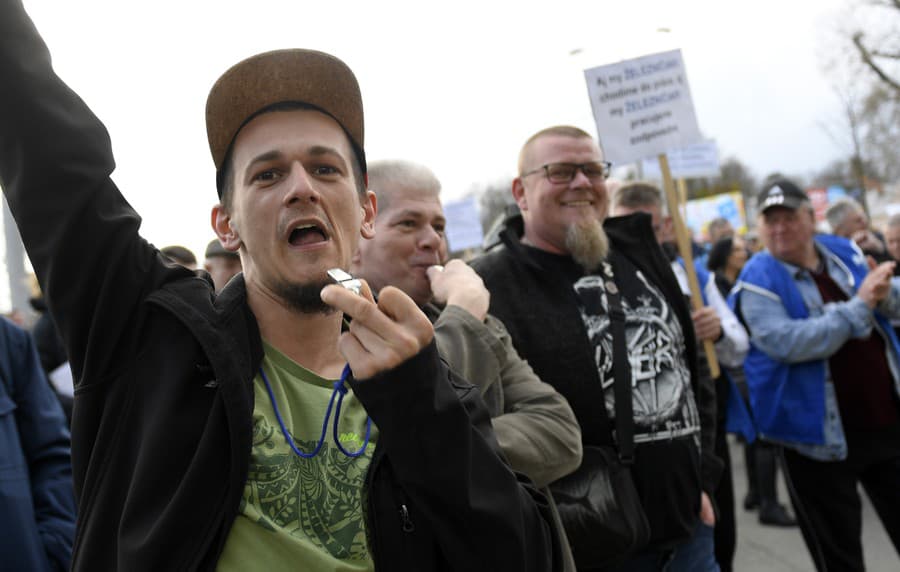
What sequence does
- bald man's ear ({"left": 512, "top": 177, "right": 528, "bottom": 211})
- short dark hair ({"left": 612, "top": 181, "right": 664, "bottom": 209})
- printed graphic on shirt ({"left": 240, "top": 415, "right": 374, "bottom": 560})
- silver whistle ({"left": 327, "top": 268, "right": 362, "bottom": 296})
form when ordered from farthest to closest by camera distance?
1. short dark hair ({"left": 612, "top": 181, "right": 664, "bottom": 209})
2. bald man's ear ({"left": 512, "top": 177, "right": 528, "bottom": 211})
3. printed graphic on shirt ({"left": 240, "top": 415, "right": 374, "bottom": 560})
4. silver whistle ({"left": 327, "top": 268, "right": 362, "bottom": 296})

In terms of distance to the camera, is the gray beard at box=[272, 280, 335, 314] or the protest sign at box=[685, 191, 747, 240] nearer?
the gray beard at box=[272, 280, 335, 314]

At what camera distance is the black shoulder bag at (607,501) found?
249 centimetres

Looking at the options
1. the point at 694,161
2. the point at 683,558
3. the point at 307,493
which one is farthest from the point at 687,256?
the point at 694,161

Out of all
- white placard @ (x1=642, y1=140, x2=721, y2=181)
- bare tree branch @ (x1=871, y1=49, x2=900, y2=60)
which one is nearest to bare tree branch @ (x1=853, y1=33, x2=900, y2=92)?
bare tree branch @ (x1=871, y1=49, x2=900, y2=60)

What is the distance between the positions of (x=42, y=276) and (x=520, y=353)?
180cm

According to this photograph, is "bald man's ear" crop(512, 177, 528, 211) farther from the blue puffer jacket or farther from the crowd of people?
the blue puffer jacket

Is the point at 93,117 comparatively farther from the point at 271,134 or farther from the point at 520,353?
the point at 520,353

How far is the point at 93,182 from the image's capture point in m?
1.40

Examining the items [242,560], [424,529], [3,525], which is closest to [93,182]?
[242,560]

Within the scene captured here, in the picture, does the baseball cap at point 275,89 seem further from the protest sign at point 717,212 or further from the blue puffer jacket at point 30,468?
the protest sign at point 717,212

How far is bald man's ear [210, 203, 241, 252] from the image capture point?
1651 mm

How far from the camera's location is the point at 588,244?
3.01 meters

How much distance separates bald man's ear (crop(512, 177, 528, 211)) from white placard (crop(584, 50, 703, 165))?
0.91m

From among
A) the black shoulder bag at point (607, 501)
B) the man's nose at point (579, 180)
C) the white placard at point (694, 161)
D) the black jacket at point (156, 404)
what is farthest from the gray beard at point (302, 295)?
the white placard at point (694, 161)
